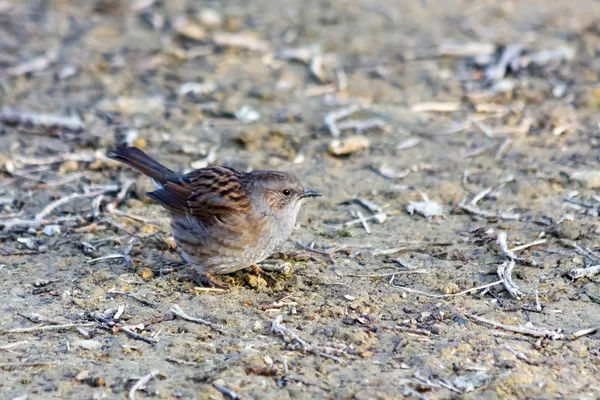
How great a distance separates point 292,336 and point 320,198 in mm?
2493

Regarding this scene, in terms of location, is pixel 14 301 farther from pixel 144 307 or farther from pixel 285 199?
pixel 285 199

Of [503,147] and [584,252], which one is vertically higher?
[584,252]

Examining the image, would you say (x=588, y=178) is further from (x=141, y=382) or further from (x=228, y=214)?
(x=141, y=382)

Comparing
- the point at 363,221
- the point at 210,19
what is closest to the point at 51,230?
the point at 363,221

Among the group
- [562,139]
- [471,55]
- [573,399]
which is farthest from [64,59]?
[573,399]

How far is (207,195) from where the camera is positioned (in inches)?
257

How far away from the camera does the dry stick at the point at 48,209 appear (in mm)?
7121

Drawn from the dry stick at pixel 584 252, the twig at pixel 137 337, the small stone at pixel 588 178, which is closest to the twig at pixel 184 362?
the twig at pixel 137 337

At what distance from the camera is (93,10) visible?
12148 millimetres

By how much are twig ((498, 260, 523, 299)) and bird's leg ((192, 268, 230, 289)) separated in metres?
2.00

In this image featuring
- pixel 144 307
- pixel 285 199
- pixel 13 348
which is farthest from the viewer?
pixel 285 199

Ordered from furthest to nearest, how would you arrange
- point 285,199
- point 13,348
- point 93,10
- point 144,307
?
point 93,10 → point 285,199 → point 144,307 → point 13,348

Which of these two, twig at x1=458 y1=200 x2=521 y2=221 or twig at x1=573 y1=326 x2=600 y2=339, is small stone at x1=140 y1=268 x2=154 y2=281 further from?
twig at x1=573 y1=326 x2=600 y2=339

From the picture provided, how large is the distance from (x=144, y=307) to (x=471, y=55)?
6.49 metres
